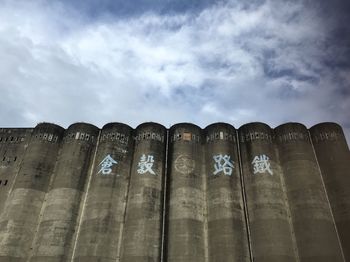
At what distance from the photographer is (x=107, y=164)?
104 feet

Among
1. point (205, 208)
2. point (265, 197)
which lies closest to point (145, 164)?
point (205, 208)

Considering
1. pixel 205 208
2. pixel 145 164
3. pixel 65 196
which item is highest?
pixel 145 164

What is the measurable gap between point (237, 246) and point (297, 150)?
1194 cm

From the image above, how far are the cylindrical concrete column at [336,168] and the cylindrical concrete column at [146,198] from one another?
1569 centimetres

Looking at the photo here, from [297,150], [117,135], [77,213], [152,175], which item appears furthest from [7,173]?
[297,150]

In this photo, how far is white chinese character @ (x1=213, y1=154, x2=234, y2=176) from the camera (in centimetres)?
3102

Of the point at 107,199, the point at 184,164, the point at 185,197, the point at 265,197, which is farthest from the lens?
the point at 184,164

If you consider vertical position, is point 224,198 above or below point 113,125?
below

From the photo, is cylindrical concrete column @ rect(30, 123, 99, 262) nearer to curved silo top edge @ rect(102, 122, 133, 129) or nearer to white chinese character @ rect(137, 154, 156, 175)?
curved silo top edge @ rect(102, 122, 133, 129)

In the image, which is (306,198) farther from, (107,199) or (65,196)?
(65,196)

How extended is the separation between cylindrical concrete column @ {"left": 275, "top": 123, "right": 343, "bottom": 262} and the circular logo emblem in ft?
30.1

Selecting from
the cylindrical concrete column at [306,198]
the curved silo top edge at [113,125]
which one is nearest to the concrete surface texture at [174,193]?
the cylindrical concrete column at [306,198]

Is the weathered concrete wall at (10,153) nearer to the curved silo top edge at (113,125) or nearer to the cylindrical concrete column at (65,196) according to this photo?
the cylindrical concrete column at (65,196)

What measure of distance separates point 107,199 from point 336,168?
21879 millimetres
